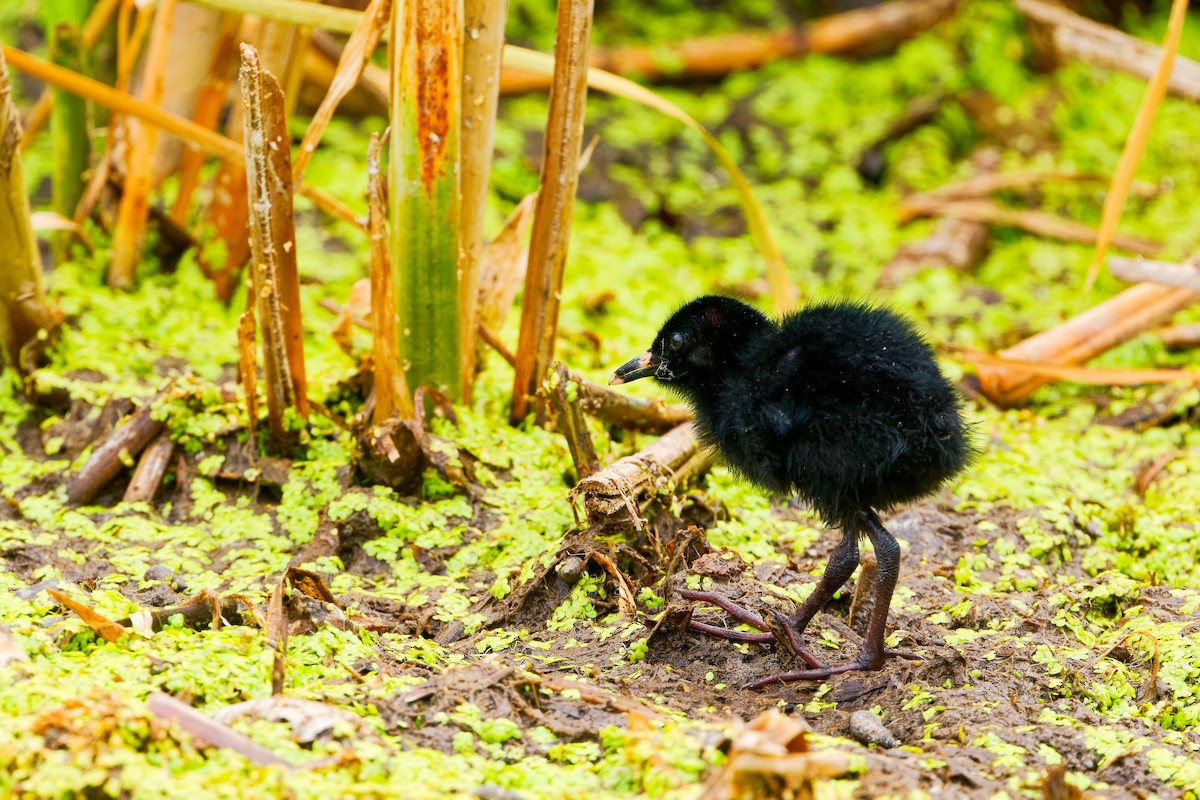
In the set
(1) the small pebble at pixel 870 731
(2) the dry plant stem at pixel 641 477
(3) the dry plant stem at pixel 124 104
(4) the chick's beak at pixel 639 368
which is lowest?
(1) the small pebble at pixel 870 731

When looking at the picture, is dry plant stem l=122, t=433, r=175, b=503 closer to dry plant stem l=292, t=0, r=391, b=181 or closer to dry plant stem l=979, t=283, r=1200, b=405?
dry plant stem l=292, t=0, r=391, b=181

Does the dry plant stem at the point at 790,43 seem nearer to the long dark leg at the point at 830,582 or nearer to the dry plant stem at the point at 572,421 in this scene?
the dry plant stem at the point at 572,421

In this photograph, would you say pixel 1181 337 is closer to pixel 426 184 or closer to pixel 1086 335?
pixel 1086 335

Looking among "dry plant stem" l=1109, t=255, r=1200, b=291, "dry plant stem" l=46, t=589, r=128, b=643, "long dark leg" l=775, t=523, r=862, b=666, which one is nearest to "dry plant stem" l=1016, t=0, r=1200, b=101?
"dry plant stem" l=1109, t=255, r=1200, b=291

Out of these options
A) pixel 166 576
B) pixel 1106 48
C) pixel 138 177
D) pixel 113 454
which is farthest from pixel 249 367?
pixel 1106 48

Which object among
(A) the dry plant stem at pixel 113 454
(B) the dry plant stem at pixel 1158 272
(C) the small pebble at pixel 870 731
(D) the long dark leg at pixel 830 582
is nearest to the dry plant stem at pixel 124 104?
(A) the dry plant stem at pixel 113 454
